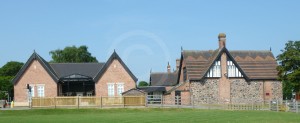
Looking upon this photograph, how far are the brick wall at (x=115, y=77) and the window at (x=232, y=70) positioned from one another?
499 inches

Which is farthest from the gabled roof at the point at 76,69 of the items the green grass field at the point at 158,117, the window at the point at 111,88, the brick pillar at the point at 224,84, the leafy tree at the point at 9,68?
the leafy tree at the point at 9,68

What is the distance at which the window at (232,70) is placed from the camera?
60125mm

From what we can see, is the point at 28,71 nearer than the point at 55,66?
Yes

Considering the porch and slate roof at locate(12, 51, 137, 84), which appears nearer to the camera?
slate roof at locate(12, 51, 137, 84)

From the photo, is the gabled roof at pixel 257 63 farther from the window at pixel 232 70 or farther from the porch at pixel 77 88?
the porch at pixel 77 88

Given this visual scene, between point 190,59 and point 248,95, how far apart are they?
28.1ft

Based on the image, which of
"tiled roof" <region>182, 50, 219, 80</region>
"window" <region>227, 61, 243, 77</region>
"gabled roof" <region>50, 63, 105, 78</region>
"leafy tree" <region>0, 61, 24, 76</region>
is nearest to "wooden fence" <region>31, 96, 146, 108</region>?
"tiled roof" <region>182, 50, 219, 80</region>

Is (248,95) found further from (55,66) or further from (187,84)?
(55,66)

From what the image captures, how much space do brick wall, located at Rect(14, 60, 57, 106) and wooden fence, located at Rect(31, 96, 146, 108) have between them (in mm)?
13954

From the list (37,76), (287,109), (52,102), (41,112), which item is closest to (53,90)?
(37,76)

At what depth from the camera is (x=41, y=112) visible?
43656 millimetres

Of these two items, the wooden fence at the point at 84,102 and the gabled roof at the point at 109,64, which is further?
the gabled roof at the point at 109,64

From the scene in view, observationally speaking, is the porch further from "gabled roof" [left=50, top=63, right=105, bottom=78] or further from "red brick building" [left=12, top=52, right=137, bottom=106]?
"gabled roof" [left=50, top=63, right=105, bottom=78]

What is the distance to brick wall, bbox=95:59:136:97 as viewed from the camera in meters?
63.5
